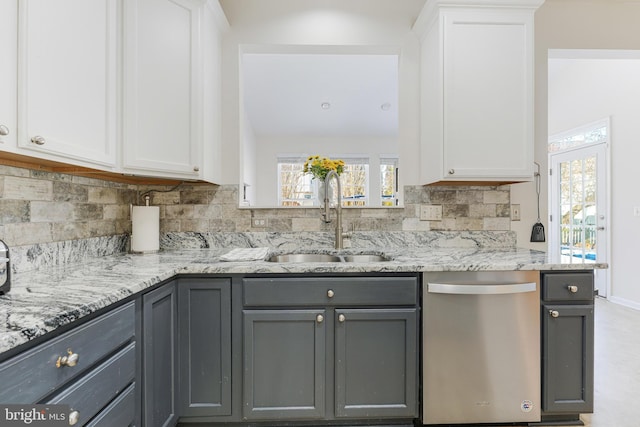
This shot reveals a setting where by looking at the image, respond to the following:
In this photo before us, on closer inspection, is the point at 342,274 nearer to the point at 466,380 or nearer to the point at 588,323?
the point at 466,380

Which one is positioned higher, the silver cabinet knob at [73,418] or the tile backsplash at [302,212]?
the tile backsplash at [302,212]

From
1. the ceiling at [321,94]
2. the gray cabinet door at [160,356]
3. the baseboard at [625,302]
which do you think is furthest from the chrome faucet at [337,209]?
the baseboard at [625,302]

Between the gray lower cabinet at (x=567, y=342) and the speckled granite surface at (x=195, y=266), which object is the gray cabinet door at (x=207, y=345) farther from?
the gray lower cabinet at (x=567, y=342)

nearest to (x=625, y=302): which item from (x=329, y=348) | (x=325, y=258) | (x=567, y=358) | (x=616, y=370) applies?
(x=616, y=370)

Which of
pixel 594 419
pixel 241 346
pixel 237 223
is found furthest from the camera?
pixel 237 223

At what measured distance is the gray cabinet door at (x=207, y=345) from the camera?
5.27 feet

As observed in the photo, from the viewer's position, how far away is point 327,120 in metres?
6.32

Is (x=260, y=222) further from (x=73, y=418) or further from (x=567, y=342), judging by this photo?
(x=567, y=342)

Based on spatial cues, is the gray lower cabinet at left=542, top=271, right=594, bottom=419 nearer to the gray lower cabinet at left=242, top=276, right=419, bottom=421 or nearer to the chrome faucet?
the gray lower cabinet at left=242, top=276, right=419, bottom=421

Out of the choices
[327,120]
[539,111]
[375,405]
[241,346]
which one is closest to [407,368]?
[375,405]

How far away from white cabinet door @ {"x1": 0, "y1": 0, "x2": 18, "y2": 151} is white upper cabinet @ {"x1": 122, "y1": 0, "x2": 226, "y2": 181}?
1.90ft

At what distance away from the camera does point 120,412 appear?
115cm

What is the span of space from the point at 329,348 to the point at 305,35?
1.96m

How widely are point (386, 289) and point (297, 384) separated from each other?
0.61 m
